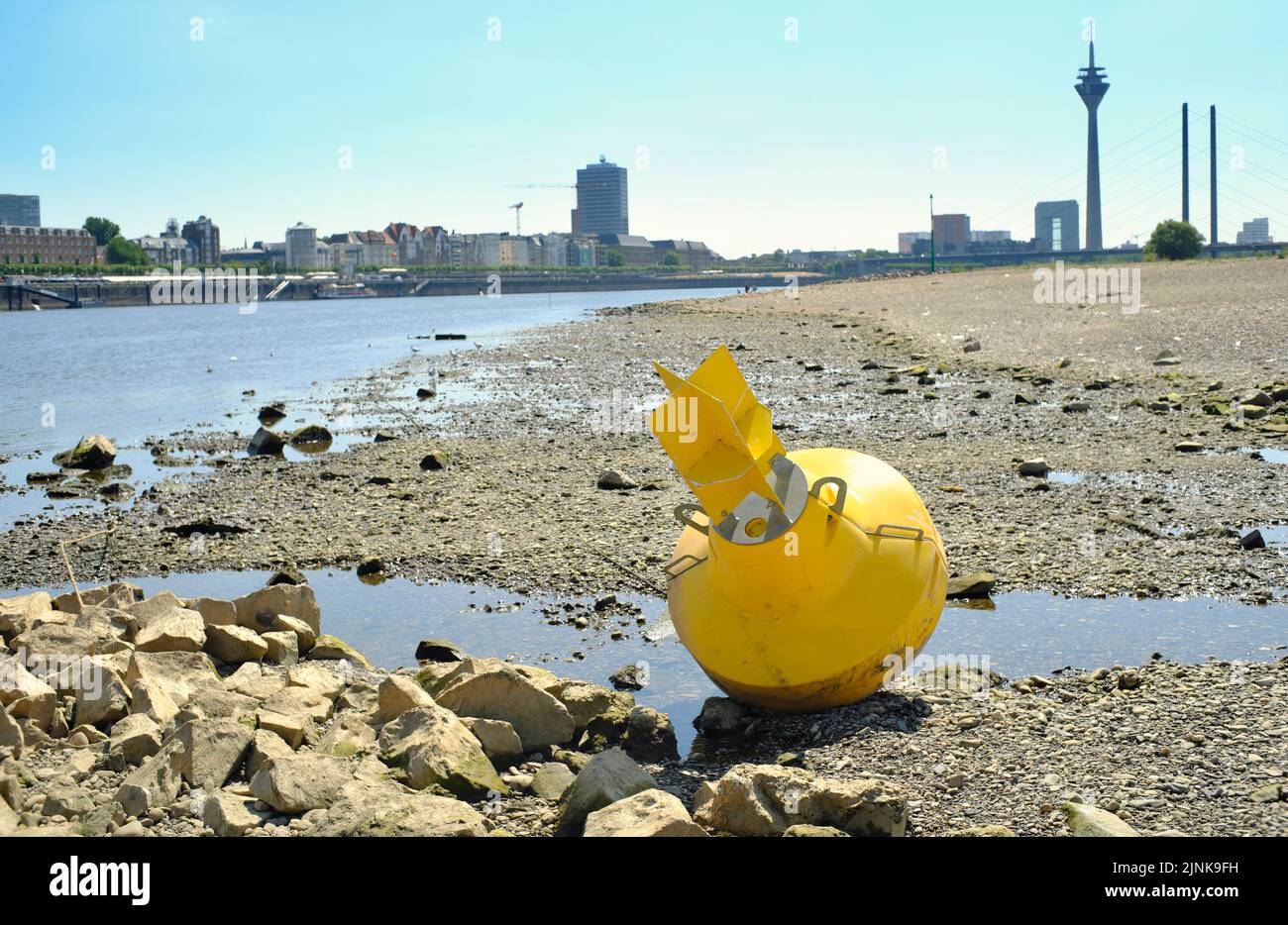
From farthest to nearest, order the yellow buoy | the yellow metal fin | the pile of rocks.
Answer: the yellow buoy
the yellow metal fin
the pile of rocks

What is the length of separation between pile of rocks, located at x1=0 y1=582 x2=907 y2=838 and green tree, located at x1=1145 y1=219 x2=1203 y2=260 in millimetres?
68115

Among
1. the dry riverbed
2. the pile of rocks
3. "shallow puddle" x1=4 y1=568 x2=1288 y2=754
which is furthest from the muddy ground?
the pile of rocks

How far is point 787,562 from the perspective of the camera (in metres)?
6.46

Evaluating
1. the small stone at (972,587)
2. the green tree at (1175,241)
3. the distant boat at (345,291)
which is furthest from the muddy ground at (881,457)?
the distant boat at (345,291)

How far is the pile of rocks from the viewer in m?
5.20

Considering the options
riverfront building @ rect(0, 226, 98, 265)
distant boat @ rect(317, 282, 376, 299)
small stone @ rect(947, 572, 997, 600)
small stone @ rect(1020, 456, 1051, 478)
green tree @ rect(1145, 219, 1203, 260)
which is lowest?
small stone @ rect(947, 572, 997, 600)

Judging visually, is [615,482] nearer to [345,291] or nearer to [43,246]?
[345,291]

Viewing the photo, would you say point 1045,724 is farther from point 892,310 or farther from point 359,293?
point 359,293

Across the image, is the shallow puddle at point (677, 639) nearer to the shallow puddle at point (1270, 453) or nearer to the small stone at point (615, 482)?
the small stone at point (615, 482)

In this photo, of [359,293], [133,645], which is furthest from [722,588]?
[359,293]

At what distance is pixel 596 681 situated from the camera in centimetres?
809

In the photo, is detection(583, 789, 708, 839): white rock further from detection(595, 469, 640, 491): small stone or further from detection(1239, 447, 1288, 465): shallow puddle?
detection(1239, 447, 1288, 465): shallow puddle

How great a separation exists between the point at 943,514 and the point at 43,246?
206726mm
